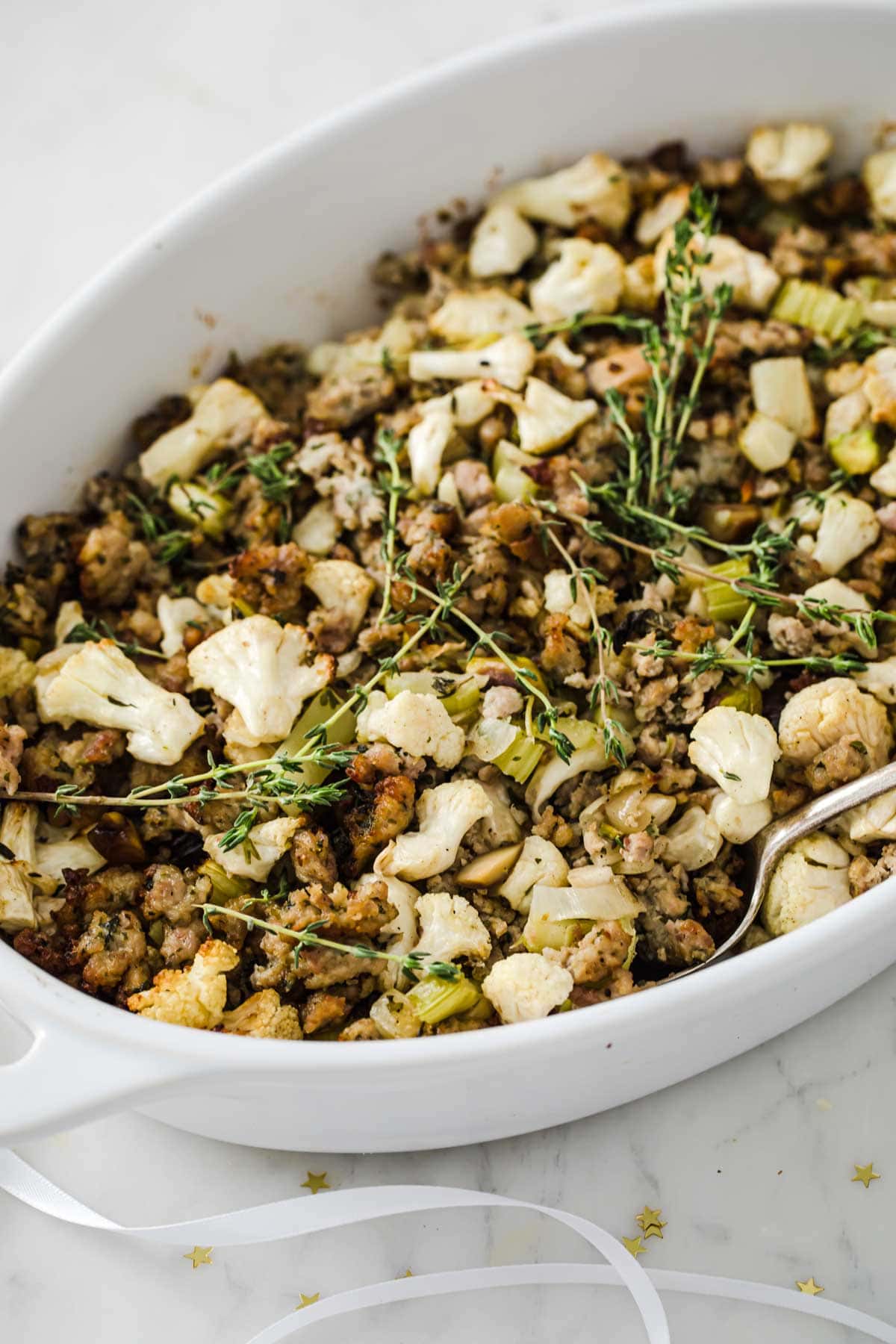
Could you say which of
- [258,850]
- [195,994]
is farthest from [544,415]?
[195,994]

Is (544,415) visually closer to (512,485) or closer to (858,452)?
(512,485)

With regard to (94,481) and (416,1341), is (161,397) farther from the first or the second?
(416,1341)

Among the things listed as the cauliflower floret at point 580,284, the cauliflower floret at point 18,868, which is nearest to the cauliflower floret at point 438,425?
the cauliflower floret at point 580,284

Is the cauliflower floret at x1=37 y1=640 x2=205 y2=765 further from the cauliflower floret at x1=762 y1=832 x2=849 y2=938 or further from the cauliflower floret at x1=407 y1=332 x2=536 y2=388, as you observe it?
the cauliflower floret at x1=762 y1=832 x2=849 y2=938

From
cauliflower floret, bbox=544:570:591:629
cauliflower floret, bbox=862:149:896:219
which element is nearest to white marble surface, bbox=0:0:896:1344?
cauliflower floret, bbox=544:570:591:629

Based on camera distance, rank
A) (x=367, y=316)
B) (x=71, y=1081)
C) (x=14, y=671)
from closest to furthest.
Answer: (x=71, y=1081), (x=14, y=671), (x=367, y=316)

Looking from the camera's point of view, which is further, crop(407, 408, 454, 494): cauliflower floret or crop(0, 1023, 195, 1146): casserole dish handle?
crop(407, 408, 454, 494): cauliflower floret
